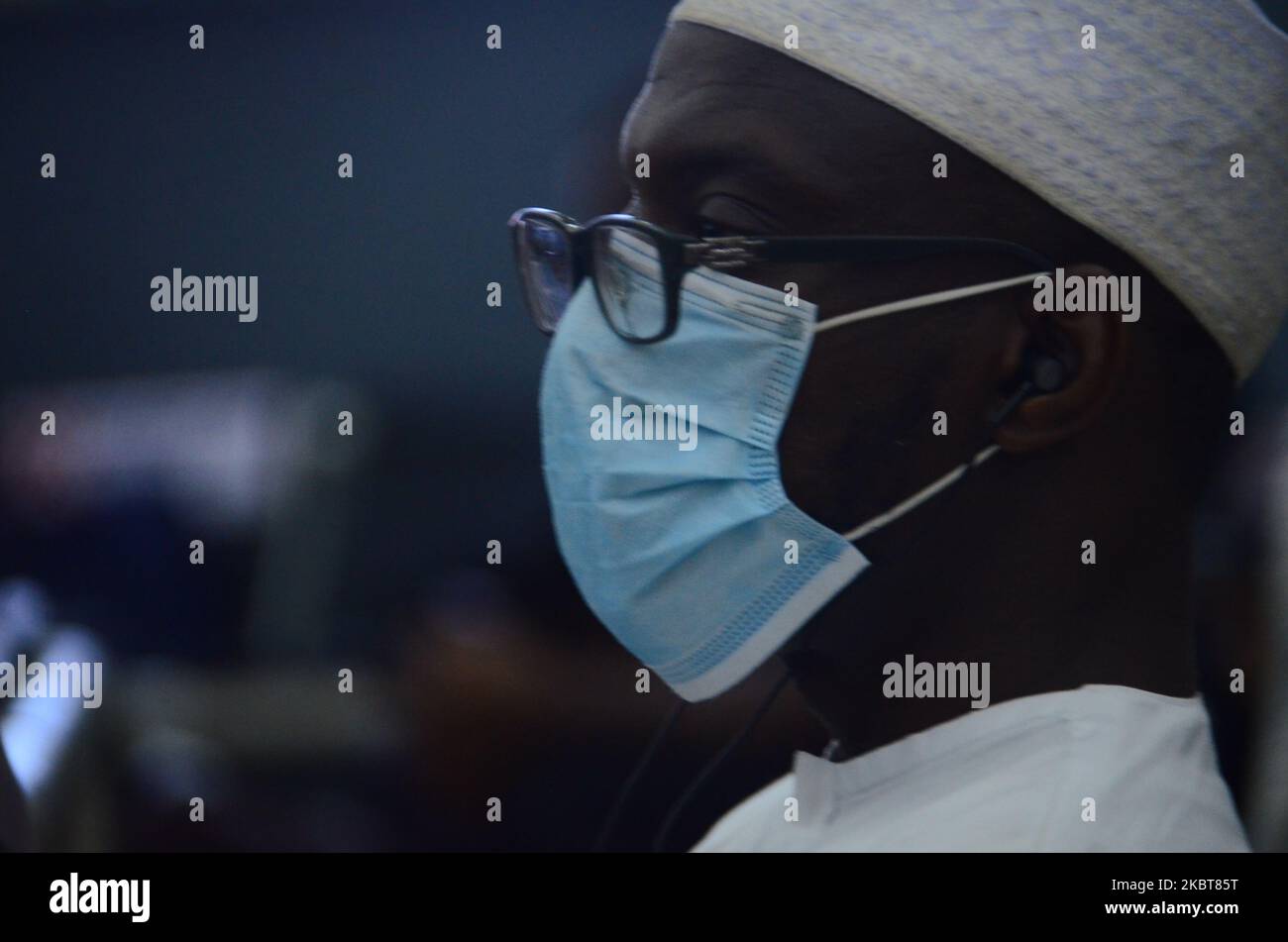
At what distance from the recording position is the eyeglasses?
1425mm

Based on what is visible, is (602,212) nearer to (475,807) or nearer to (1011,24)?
(1011,24)

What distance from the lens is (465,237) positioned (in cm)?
189


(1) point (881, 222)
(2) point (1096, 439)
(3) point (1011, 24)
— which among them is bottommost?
(2) point (1096, 439)

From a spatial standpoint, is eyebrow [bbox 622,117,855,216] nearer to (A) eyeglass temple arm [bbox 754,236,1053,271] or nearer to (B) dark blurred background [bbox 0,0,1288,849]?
(A) eyeglass temple arm [bbox 754,236,1053,271]

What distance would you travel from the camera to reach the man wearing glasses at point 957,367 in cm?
138

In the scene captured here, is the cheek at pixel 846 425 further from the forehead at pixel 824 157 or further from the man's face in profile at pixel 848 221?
the forehead at pixel 824 157

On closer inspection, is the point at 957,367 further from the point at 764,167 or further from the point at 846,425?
the point at 764,167

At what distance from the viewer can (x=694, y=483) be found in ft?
5.01

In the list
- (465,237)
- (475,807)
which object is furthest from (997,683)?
(465,237)

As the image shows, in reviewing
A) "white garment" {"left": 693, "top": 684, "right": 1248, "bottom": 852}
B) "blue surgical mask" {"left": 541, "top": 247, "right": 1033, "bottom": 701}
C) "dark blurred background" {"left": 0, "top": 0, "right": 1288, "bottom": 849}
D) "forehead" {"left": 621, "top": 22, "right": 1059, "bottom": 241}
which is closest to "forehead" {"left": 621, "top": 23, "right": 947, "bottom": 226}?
"forehead" {"left": 621, "top": 22, "right": 1059, "bottom": 241}

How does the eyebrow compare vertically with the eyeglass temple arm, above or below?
above

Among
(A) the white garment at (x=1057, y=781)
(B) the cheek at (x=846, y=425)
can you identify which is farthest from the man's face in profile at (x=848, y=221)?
(A) the white garment at (x=1057, y=781)

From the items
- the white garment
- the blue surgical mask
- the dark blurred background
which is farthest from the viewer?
the dark blurred background

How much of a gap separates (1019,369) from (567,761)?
0.86m
